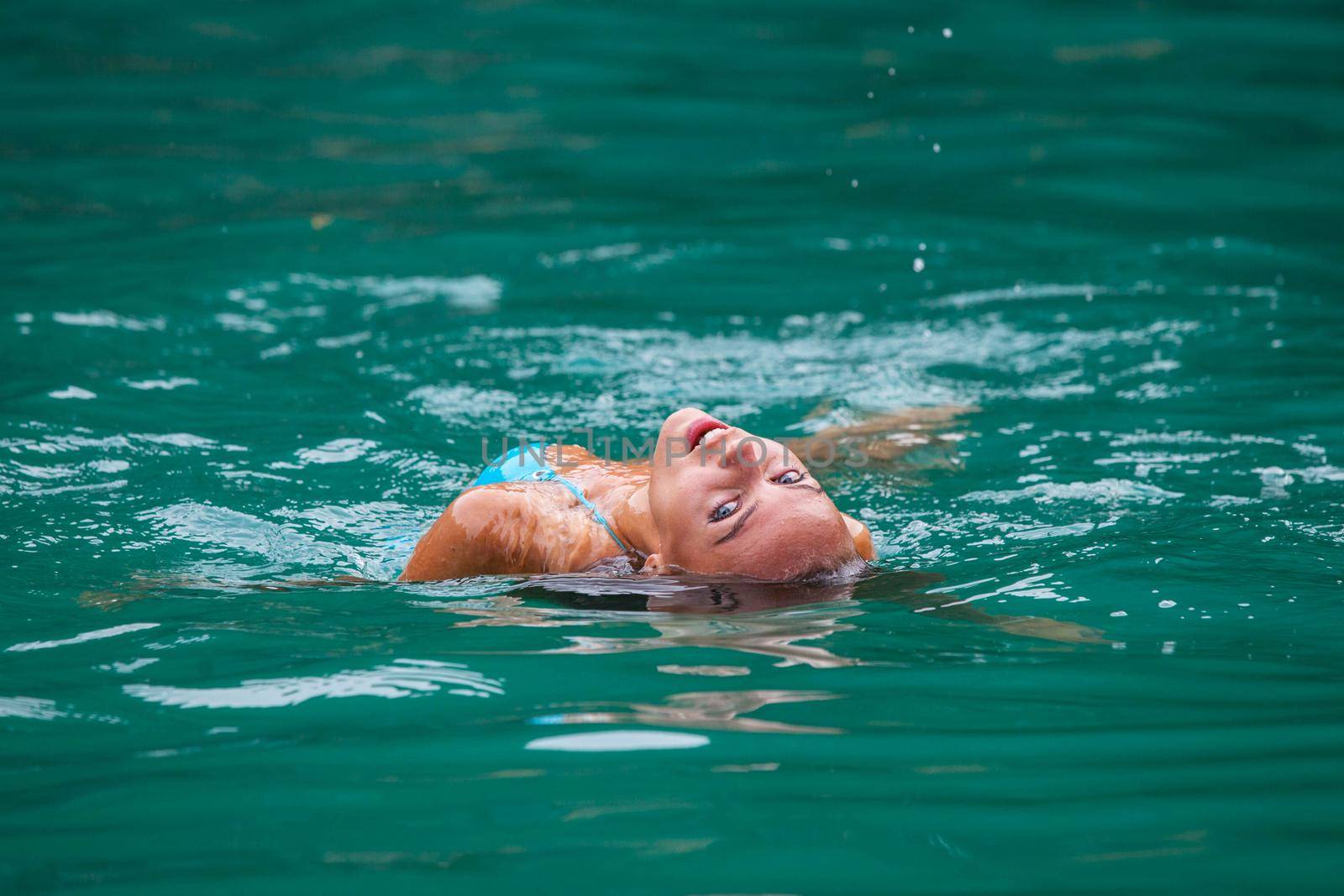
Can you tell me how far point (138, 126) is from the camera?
1127 cm

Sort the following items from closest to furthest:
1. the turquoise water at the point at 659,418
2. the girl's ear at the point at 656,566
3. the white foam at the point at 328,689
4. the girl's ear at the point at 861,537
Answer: the turquoise water at the point at 659,418
the white foam at the point at 328,689
the girl's ear at the point at 656,566
the girl's ear at the point at 861,537

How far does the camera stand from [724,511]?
160 inches

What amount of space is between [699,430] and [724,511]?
262 mm

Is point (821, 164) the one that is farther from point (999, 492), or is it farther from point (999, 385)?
point (999, 492)

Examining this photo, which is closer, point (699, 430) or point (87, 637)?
point (87, 637)

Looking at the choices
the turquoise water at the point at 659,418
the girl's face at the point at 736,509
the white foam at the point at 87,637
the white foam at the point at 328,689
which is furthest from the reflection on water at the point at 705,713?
the white foam at the point at 87,637

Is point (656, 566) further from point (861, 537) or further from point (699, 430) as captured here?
point (861, 537)

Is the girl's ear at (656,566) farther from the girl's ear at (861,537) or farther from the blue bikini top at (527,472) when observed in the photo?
the girl's ear at (861,537)

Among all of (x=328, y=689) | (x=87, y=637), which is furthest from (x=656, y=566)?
(x=87, y=637)

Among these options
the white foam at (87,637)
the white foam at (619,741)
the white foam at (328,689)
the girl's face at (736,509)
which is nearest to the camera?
the white foam at (619,741)

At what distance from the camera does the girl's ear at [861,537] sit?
4.53 metres

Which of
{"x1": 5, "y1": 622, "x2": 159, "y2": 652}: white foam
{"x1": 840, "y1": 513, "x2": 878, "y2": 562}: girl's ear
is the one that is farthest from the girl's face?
{"x1": 5, "y1": 622, "x2": 159, "y2": 652}: white foam

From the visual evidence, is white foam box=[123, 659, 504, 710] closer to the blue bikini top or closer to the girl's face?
the girl's face

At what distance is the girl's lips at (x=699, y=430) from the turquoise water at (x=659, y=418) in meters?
0.46
